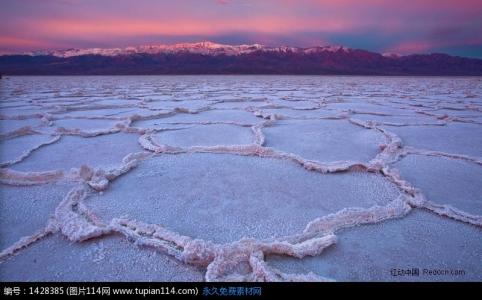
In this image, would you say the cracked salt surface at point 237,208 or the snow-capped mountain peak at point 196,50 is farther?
the snow-capped mountain peak at point 196,50

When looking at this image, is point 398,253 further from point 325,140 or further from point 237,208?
point 325,140

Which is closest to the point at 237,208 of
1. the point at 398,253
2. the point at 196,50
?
the point at 398,253

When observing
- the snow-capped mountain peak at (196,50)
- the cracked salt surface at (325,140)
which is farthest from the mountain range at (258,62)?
the cracked salt surface at (325,140)

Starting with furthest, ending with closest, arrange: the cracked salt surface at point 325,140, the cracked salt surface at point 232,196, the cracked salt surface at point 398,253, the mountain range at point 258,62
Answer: the mountain range at point 258,62
the cracked salt surface at point 325,140
the cracked salt surface at point 232,196
the cracked salt surface at point 398,253

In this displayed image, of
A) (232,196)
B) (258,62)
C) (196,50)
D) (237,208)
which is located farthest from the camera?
(196,50)

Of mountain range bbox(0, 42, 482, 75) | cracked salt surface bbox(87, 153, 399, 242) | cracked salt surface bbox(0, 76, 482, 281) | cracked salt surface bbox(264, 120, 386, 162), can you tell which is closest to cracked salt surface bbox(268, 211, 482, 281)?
cracked salt surface bbox(0, 76, 482, 281)

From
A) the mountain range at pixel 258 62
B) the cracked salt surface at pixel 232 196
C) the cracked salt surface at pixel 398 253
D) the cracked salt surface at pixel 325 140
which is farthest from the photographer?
the mountain range at pixel 258 62

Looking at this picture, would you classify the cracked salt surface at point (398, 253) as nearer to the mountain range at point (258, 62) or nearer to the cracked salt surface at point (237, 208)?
the cracked salt surface at point (237, 208)
